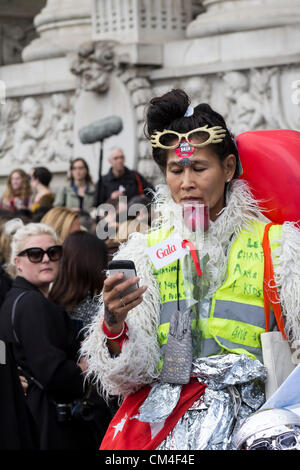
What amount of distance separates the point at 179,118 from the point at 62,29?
35.6 feet

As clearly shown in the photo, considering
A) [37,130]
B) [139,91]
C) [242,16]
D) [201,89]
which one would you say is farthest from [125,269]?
[37,130]

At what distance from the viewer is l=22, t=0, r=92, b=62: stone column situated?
14.0 meters

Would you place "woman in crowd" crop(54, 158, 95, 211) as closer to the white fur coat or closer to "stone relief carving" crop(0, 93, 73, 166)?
"stone relief carving" crop(0, 93, 73, 166)

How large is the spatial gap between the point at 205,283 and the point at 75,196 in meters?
6.95

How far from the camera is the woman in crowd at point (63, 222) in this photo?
21.6 feet

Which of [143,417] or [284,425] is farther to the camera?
[143,417]

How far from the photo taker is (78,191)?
34.6ft

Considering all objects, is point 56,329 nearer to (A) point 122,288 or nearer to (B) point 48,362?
(B) point 48,362

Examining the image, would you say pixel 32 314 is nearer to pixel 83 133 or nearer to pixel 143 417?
pixel 143 417

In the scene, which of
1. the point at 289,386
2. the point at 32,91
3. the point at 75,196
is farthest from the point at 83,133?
the point at 289,386

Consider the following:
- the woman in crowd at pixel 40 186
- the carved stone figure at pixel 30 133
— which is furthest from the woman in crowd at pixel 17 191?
the carved stone figure at pixel 30 133

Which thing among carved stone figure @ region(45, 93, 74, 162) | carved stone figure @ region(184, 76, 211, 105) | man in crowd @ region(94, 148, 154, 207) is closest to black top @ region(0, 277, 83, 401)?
man in crowd @ region(94, 148, 154, 207)

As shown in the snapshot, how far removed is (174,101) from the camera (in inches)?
146

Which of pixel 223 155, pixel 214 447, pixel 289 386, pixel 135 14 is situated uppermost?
pixel 135 14
